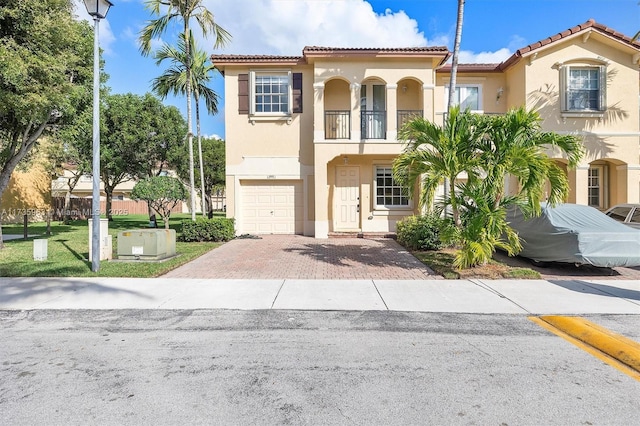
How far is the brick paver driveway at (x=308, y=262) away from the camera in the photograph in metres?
8.27

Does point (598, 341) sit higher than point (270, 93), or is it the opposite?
point (270, 93)

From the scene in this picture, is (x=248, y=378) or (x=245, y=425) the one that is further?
(x=248, y=378)

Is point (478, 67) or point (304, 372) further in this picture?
point (478, 67)

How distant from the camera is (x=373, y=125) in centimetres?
1468

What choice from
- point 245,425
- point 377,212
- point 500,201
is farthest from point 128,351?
point 377,212

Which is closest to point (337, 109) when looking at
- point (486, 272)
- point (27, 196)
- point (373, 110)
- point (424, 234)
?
point (373, 110)

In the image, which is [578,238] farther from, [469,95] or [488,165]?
[469,95]

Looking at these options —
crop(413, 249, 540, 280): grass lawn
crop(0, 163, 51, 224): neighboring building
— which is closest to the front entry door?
crop(413, 249, 540, 280): grass lawn

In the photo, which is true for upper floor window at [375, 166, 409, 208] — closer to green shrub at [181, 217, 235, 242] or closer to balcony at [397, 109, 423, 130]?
balcony at [397, 109, 423, 130]

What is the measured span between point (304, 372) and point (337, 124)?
483 inches

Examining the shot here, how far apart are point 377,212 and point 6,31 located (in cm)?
1319

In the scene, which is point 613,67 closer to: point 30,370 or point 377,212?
point 377,212

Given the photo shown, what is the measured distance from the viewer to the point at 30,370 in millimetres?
3789

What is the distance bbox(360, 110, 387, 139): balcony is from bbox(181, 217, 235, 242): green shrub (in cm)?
662
